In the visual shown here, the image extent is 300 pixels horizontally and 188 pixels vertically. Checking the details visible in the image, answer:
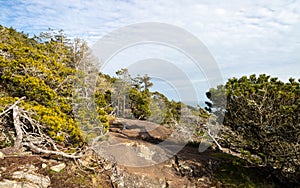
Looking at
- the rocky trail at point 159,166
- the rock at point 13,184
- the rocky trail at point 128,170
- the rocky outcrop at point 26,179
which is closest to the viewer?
the rock at point 13,184

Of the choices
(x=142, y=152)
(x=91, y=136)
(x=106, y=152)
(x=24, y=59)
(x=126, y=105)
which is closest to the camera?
(x=24, y=59)

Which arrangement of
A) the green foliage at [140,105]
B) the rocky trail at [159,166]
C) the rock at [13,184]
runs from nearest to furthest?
the rock at [13,184]
the rocky trail at [159,166]
the green foliage at [140,105]

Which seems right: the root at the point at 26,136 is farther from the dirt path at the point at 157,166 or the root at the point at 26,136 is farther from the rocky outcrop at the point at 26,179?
the dirt path at the point at 157,166

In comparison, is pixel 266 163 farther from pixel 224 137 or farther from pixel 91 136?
pixel 91 136

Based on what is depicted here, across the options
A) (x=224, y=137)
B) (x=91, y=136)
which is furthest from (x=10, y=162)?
(x=224, y=137)

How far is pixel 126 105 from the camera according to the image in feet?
65.2

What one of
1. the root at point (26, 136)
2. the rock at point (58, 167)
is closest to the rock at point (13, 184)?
the rock at point (58, 167)

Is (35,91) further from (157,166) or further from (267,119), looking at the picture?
(267,119)

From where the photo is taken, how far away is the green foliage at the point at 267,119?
667 cm

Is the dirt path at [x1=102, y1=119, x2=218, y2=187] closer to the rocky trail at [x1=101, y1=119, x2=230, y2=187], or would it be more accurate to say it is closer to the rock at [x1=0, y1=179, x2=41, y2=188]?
the rocky trail at [x1=101, y1=119, x2=230, y2=187]

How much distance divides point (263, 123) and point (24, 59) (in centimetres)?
862

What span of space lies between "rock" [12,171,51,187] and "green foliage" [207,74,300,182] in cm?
616

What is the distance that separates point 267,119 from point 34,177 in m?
7.50

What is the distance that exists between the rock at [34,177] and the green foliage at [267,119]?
6.16 metres
